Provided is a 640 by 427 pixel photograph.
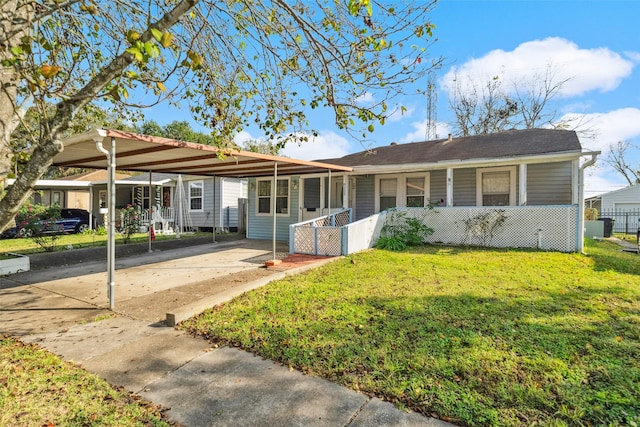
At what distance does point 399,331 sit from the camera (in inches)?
158

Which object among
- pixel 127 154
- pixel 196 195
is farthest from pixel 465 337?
pixel 196 195

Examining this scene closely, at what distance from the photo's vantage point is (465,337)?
3773mm

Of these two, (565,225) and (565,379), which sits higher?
(565,225)

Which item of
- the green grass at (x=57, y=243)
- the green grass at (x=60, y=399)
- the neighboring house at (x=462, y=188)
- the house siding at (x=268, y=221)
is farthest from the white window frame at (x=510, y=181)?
the green grass at (x=57, y=243)

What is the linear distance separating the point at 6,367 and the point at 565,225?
11826 millimetres

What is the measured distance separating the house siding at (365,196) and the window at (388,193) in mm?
363

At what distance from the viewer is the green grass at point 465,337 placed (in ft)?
8.73

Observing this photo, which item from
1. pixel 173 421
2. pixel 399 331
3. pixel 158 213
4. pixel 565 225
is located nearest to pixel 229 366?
pixel 173 421

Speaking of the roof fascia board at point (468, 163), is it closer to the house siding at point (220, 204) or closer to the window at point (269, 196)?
the window at point (269, 196)

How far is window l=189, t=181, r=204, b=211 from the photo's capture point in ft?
63.4

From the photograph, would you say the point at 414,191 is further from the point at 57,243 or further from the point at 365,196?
the point at 57,243

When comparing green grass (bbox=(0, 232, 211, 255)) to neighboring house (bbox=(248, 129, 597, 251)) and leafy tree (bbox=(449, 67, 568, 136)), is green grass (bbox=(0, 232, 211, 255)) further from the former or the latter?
leafy tree (bbox=(449, 67, 568, 136))

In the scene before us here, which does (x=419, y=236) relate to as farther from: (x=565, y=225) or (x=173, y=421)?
(x=173, y=421)

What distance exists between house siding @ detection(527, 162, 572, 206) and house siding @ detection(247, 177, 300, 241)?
27.5 ft
